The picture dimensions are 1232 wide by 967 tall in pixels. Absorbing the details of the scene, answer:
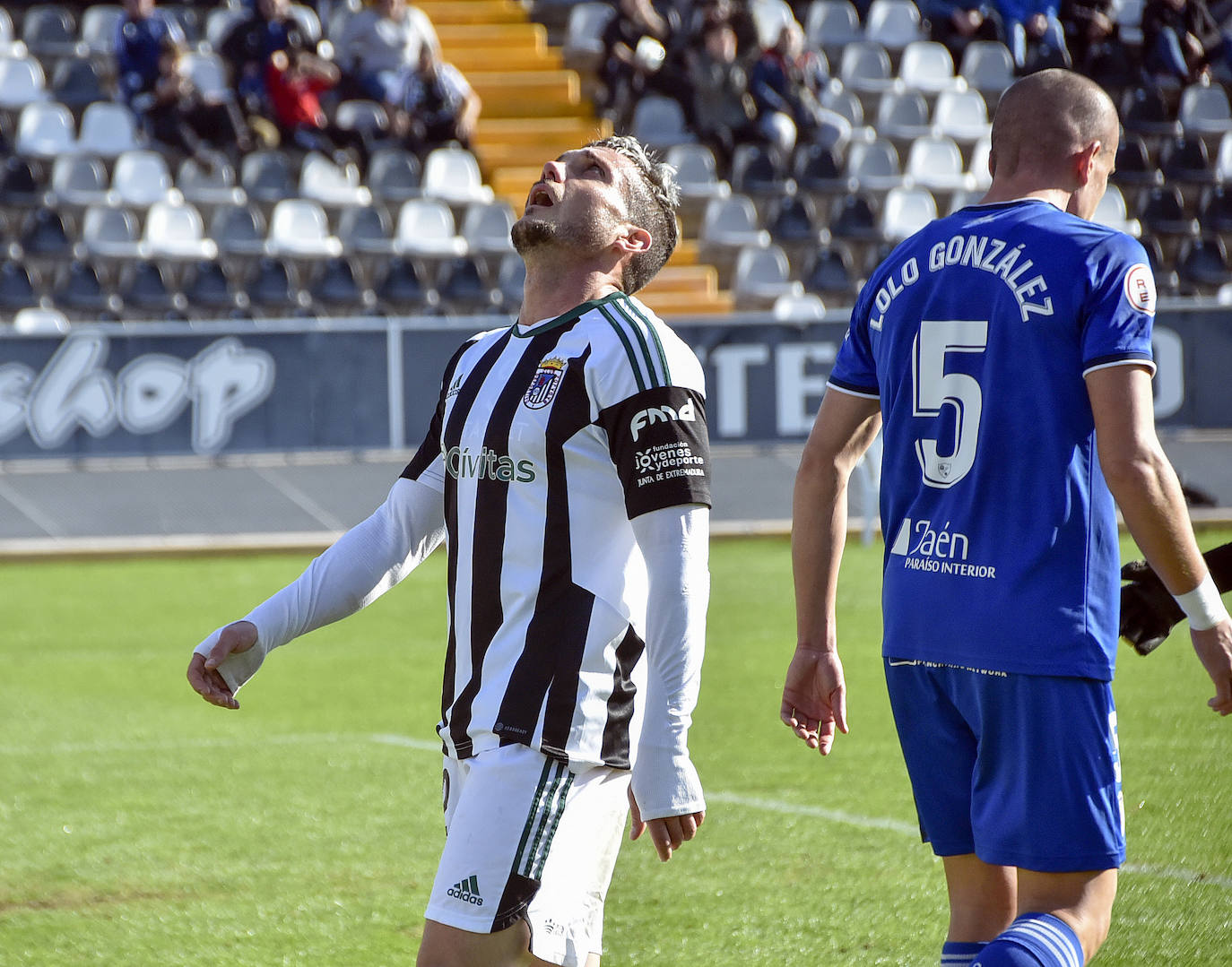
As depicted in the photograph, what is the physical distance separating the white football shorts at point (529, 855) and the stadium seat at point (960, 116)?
19.0 metres

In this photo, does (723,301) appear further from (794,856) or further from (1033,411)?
(1033,411)

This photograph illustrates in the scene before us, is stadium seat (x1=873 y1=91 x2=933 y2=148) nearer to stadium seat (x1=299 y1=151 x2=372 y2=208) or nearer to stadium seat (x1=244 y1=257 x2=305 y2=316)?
stadium seat (x1=299 y1=151 x2=372 y2=208)

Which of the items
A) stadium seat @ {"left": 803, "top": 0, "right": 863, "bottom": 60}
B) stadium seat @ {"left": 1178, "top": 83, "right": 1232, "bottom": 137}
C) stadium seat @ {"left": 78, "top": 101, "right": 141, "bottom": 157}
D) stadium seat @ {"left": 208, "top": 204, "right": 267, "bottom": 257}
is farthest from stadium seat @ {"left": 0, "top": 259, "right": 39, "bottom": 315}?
stadium seat @ {"left": 1178, "top": 83, "right": 1232, "bottom": 137}

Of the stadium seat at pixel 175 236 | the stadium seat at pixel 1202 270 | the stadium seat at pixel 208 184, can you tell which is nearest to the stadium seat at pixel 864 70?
the stadium seat at pixel 1202 270

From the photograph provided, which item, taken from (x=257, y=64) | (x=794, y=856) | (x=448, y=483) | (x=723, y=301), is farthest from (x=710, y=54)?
(x=448, y=483)

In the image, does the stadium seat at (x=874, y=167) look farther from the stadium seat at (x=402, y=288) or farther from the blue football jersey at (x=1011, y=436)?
the blue football jersey at (x=1011, y=436)

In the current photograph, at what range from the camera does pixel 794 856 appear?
17.3 ft

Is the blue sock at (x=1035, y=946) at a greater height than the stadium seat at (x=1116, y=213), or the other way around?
the stadium seat at (x=1116, y=213)

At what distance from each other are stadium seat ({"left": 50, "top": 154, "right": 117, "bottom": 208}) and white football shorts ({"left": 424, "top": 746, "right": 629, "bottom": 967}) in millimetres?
15720

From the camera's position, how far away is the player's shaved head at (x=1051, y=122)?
289cm

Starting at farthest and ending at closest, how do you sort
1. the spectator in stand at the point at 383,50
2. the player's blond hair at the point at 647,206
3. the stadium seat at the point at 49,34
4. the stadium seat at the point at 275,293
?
the stadium seat at the point at 49,34
the spectator in stand at the point at 383,50
the stadium seat at the point at 275,293
the player's blond hair at the point at 647,206

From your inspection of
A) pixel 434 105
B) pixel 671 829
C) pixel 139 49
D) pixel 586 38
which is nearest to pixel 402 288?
pixel 434 105

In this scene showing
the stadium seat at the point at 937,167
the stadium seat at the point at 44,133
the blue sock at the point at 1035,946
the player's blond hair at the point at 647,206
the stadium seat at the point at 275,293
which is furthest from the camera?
the stadium seat at the point at 937,167

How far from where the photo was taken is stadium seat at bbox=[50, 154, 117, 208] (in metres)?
17.3
